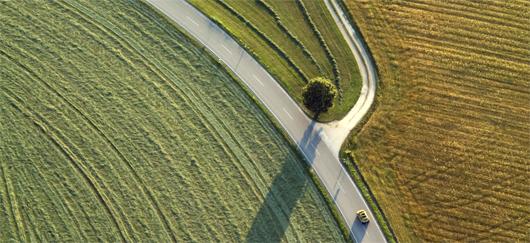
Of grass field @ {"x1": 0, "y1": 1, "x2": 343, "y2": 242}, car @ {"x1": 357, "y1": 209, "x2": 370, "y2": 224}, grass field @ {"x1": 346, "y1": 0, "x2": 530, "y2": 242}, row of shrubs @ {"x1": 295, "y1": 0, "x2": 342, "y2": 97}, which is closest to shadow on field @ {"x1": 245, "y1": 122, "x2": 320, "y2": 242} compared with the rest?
grass field @ {"x1": 0, "y1": 1, "x2": 343, "y2": 242}

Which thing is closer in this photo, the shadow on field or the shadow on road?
the shadow on field

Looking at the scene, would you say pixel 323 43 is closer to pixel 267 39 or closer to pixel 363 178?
pixel 267 39

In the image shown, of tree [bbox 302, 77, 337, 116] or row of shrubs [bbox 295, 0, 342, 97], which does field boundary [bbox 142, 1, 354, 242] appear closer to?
tree [bbox 302, 77, 337, 116]

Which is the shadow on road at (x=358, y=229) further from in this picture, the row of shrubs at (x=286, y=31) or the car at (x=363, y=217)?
the row of shrubs at (x=286, y=31)

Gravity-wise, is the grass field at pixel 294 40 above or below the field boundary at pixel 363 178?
above

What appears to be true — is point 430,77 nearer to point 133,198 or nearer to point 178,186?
point 178,186

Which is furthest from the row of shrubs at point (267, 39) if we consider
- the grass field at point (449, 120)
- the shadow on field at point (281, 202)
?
the grass field at point (449, 120)
